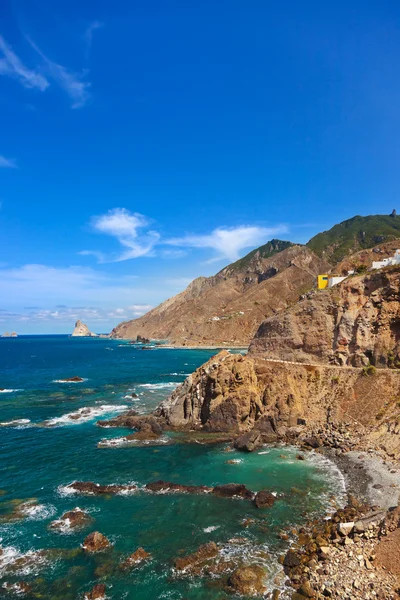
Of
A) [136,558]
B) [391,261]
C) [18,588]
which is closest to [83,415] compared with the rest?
[136,558]

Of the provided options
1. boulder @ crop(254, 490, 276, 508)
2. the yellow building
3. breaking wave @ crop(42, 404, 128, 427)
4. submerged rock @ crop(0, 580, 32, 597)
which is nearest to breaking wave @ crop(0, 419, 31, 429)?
breaking wave @ crop(42, 404, 128, 427)

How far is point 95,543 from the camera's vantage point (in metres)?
23.3

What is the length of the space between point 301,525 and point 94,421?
3777cm

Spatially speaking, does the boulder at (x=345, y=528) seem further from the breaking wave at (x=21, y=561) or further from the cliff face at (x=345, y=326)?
the cliff face at (x=345, y=326)

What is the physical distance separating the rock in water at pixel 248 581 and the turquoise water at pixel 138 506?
609mm

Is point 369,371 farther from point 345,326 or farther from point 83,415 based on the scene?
point 83,415

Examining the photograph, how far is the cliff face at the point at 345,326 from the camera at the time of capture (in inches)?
1913

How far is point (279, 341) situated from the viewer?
58938 millimetres

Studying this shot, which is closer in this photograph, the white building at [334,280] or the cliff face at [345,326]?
the cliff face at [345,326]

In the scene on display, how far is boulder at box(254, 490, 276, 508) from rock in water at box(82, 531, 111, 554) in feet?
37.9

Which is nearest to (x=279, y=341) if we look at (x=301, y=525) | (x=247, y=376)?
(x=247, y=376)

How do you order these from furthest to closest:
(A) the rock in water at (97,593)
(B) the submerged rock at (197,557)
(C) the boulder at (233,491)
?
(C) the boulder at (233,491) → (B) the submerged rock at (197,557) → (A) the rock in water at (97,593)

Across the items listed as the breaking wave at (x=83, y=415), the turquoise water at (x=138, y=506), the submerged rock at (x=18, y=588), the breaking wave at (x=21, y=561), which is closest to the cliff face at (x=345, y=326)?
the turquoise water at (x=138, y=506)

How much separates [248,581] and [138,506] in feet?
38.8
